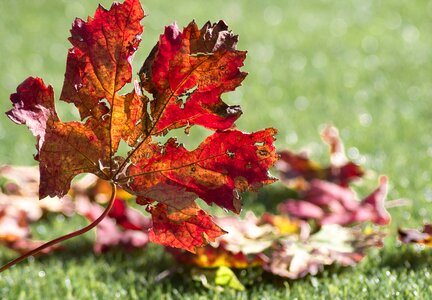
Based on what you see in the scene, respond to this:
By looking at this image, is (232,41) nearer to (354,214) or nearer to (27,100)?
(27,100)

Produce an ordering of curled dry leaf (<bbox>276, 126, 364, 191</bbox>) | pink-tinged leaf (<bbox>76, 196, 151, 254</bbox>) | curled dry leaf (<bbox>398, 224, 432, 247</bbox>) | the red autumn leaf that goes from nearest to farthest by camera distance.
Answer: the red autumn leaf
curled dry leaf (<bbox>398, 224, 432, 247</bbox>)
pink-tinged leaf (<bbox>76, 196, 151, 254</bbox>)
curled dry leaf (<bbox>276, 126, 364, 191</bbox>)

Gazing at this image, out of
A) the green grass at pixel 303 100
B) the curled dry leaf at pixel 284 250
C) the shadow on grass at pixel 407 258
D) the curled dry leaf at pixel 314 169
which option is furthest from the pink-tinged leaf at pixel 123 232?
the shadow on grass at pixel 407 258

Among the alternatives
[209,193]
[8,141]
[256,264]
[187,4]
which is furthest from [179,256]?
[187,4]

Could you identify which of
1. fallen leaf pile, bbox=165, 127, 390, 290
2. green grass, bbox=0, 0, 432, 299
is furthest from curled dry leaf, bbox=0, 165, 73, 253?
fallen leaf pile, bbox=165, 127, 390, 290

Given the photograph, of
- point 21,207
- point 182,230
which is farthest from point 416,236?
point 21,207

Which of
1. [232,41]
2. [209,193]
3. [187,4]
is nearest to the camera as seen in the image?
[232,41]

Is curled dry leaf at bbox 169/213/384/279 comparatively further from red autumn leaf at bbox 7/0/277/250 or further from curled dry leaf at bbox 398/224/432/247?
red autumn leaf at bbox 7/0/277/250

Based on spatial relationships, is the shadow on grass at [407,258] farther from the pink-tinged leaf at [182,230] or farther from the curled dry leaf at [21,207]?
the curled dry leaf at [21,207]
